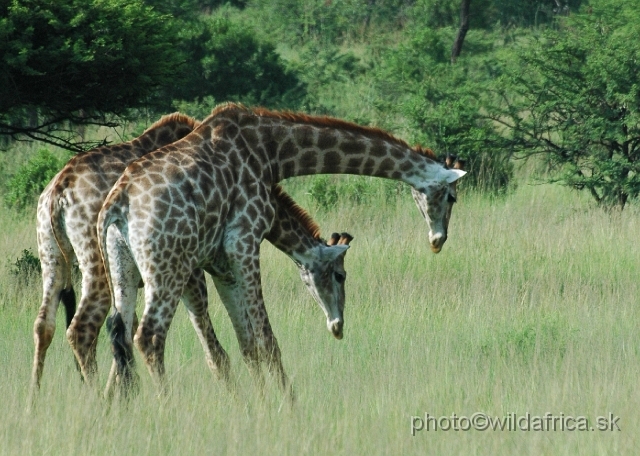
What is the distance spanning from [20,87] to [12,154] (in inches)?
348

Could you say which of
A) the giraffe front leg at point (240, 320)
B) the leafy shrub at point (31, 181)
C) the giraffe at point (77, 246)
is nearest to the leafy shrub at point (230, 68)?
the leafy shrub at point (31, 181)

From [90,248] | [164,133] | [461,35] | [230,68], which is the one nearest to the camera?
[90,248]

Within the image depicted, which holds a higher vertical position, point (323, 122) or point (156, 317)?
point (323, 122)

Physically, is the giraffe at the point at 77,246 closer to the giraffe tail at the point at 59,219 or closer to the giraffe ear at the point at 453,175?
the giraffe tail at the point at 59,219

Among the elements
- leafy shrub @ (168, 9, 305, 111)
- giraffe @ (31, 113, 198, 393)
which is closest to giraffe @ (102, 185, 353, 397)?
giraffe @ (31, 113, 198, 393)

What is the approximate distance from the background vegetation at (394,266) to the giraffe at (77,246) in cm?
34

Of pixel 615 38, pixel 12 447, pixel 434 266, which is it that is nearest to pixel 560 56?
pixel 615 38

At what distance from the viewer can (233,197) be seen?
608cm

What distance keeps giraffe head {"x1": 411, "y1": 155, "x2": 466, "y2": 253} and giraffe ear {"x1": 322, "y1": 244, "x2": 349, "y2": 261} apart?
61 cm

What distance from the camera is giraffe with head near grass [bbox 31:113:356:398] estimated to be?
6.21 meters

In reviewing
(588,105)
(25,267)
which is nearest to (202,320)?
(25,267)

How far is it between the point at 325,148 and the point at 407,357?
1.59m

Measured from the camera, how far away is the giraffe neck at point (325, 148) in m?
6.43

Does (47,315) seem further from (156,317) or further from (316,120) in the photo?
(316,120)
